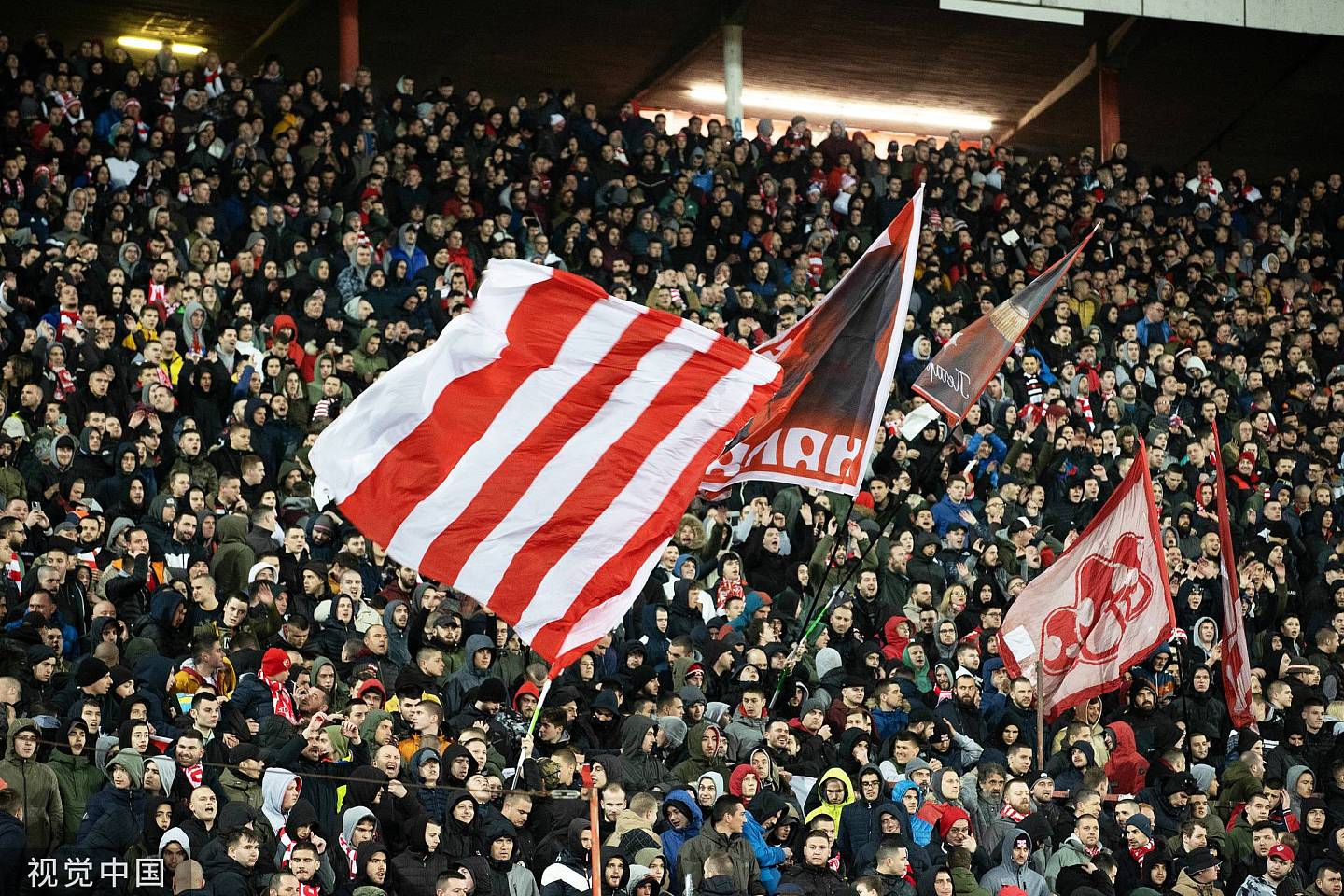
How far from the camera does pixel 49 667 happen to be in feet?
39.2

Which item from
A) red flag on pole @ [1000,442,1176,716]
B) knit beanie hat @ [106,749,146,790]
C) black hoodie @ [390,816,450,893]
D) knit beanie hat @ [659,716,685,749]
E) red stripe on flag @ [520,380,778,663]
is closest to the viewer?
red stripe on flag @ [520,380,778,663]

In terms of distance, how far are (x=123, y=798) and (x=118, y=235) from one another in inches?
343

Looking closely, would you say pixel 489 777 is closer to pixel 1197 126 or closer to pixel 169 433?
pixel 169 433

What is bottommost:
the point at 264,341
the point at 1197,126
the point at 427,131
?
the point at 264,341

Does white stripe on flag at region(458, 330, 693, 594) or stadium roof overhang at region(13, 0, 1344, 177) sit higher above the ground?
stadium roof overhang at region(13, 0, 1344, 177)

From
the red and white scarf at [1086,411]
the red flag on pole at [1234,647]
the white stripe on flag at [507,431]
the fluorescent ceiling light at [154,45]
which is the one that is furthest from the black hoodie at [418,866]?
the fluorescent ceiling light at [154,45]

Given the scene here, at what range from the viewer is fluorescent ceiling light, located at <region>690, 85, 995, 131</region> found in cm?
3147

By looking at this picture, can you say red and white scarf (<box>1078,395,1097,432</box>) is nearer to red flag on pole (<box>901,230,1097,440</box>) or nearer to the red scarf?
red flag on pole (<box>901,230,1097,440</box>)

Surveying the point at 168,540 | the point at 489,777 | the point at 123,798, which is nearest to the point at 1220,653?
the point at 489,777

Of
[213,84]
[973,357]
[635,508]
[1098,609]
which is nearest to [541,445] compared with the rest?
[635,508]

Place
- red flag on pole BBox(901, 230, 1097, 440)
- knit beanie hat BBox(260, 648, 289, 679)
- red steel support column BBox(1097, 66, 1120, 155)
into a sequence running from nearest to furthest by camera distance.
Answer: red flag on pole BBox(901, 230, 1097, 440), knit beanie hat BBox(260, 648, 289, 679), red steel support column BBox(1097, 66, 1120, 155)

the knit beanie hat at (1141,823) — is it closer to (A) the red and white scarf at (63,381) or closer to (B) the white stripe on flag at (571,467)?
(B) the white stripe on flag at (571,467)

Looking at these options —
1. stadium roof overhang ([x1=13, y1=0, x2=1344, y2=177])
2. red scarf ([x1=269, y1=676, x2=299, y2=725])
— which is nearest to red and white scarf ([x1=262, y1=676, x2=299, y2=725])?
red scarf ([x1=269, y1=676, x2=299, y2=725])

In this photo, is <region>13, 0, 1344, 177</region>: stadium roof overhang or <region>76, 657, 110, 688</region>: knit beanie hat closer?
<region>76, 657, 110, 688</region>: knit beanie hat
